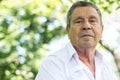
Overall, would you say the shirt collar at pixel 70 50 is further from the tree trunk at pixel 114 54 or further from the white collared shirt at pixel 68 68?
the tree trunk at pixel 114 54

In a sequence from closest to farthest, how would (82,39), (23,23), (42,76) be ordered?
(42,76)
(82,39)
(23,23)

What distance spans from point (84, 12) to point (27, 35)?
175cm

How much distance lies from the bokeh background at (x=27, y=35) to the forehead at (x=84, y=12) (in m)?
1.63

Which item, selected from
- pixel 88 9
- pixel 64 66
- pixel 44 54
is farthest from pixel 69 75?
pixel 44 54

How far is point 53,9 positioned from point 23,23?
1.11ft

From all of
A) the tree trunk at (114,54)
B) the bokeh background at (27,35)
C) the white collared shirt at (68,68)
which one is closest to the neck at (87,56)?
the white collared shirt at (68,68)

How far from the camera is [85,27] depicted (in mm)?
1376

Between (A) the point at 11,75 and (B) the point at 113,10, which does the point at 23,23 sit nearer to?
(A) the point at 11,75

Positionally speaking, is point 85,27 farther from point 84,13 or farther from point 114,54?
point 114,54

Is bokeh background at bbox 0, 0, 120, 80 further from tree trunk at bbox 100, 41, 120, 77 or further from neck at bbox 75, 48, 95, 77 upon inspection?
neck at bbox 75, 48, 95, 77

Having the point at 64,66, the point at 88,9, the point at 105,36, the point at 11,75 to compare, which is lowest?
the point at 11,75

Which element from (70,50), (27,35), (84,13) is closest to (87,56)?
(70,50)

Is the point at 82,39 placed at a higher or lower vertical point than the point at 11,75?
higher

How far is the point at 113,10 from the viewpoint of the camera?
10.7 feet
